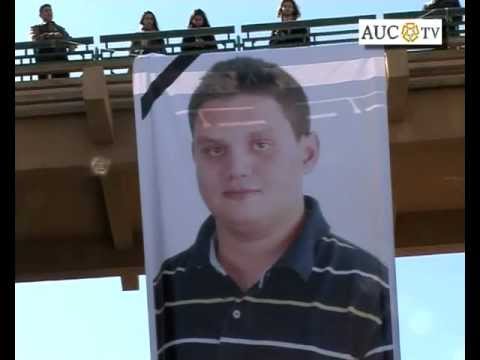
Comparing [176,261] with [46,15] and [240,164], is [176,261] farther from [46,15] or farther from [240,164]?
[46,15]

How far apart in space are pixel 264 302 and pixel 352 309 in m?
0.62

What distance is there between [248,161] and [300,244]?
70 cm

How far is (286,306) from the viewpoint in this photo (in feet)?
21.8

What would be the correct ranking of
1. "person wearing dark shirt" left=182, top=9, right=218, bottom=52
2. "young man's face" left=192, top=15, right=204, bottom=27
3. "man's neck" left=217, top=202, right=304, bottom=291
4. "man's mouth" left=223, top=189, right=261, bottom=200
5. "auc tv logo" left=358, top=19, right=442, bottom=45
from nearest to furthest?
"man's neck" left=217, top=202, right=304, bottom=291 < "man's mouth" left=223, top=189, right=261, bottom=200 < "auc tv logo" left=358, top=19, right=442, bottom=45 < "person wearing dark shirt" left=182, top=9, right=218, bottom=52 < "young man's face" left=192, top=15, right=204, bottom=27

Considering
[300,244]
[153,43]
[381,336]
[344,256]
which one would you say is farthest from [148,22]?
[381,336]

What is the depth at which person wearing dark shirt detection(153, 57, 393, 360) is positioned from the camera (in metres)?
6.40

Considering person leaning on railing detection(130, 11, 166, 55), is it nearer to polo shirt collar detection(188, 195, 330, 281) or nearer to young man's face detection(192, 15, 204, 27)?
young man's face detection(192, 15, 204, 27)

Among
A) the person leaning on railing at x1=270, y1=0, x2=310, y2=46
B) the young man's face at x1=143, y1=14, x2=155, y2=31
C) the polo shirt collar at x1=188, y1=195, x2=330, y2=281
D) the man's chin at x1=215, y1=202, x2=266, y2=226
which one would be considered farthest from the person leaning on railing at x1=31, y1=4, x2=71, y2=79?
the polo shirt collar at x1=188, y1=195, x2=330, y2=281

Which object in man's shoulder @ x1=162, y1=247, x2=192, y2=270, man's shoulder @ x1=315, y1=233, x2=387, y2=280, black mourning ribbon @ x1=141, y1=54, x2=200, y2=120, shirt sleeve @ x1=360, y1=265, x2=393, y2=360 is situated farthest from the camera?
black mourning ribbon @ x1=141, y1=54, x2=200, y2=120

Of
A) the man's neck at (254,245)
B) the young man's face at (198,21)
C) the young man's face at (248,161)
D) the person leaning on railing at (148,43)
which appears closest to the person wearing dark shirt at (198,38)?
the young man's face at (198,21)

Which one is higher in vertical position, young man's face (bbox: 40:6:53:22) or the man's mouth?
young man's face (bbox: 40:6:53:22)

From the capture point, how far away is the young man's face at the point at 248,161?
23.3 ft

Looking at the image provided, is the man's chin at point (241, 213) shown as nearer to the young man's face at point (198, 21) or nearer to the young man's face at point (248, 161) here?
the young man's face at point (248, 161)
